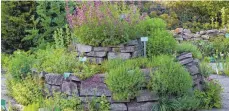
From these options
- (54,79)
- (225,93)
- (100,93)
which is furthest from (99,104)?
(225,93)

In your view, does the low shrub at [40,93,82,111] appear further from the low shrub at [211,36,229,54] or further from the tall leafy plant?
the low shrub at [211,36,229,54]

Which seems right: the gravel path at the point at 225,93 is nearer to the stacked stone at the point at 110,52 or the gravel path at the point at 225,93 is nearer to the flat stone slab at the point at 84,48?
the stacked stone at the point at 110,52

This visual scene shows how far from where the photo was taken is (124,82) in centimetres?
458

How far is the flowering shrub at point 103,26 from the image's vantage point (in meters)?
5.07

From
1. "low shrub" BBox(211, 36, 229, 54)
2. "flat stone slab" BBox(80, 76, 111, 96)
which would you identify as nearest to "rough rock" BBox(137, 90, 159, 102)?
"flat stone slab" BBox(80, 76, 111, 96)

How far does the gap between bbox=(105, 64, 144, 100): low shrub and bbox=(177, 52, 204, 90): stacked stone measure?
78cm

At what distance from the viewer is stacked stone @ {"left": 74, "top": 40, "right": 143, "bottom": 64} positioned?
5.11m

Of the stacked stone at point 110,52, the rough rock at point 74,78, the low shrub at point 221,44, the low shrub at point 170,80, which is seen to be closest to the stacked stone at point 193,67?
the low shrub at point 170,80

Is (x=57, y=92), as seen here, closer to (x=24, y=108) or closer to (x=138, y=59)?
(x=24, y=108)

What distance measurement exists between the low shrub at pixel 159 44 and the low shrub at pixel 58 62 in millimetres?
951

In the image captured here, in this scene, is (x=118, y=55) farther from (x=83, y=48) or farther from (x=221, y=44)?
(x=221, y=44)

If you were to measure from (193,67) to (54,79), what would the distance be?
171 cm

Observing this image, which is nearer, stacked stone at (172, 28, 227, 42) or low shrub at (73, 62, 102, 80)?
low shrub at (73, 62, 102, 80)

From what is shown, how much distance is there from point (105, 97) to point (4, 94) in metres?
1.66
